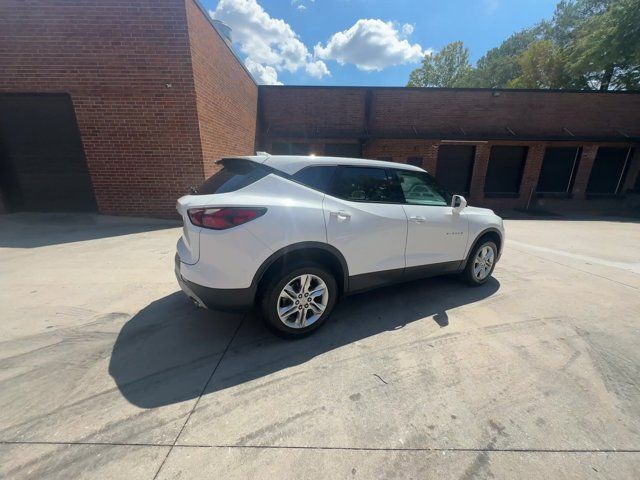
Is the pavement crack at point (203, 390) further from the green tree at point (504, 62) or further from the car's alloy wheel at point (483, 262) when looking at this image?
the green tree at point (504, 62)

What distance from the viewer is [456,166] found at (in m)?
12.9

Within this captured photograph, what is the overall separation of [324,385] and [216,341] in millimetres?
1138

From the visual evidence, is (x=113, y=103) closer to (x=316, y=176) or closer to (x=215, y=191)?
Result: (x=215, y=191)

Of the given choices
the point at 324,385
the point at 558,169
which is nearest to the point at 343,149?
the point at 558,169

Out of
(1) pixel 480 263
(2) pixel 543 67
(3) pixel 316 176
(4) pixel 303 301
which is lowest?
(1) pixel 480 263

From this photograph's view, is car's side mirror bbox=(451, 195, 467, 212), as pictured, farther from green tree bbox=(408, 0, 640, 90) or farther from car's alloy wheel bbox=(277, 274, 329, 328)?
green tree bbox=(408, 0, 640, 90)

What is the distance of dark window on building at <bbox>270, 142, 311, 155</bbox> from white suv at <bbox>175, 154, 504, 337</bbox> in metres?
10.1

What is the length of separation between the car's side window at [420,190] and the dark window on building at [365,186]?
0.44ft

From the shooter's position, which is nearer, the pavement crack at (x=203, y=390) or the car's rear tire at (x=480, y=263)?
the pavement crack at (x=203, y=390)

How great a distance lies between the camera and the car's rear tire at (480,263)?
12.4 feet

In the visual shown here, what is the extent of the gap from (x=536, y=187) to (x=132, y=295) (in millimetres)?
16447

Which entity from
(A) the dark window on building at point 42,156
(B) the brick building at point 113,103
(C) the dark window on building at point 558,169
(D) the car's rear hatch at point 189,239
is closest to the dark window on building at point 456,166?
(C) the dark window on building at point 558,169

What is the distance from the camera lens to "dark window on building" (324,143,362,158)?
1273 cm

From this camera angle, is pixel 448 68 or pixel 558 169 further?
pixel 448 68
